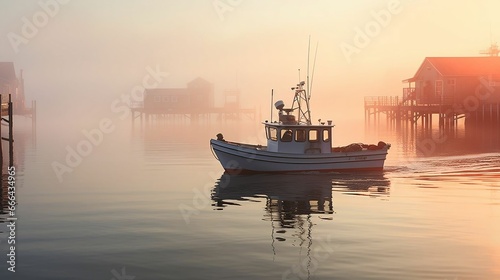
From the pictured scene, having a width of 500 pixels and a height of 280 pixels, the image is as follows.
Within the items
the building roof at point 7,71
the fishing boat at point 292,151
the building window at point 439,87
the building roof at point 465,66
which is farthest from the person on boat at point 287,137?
the building roof at point 7,71

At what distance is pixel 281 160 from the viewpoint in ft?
103

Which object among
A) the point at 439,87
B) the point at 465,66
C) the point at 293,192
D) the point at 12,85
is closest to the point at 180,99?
the point at 12,85

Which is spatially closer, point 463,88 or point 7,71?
point 463,88

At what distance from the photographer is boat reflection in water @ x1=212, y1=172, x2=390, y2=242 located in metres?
19.7

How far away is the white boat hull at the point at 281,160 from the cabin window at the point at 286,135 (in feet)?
2.26

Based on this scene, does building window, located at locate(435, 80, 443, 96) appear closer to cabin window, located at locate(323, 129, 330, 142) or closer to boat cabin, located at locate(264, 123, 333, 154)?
cabin window, located at locate(323, 129, 330, 142)

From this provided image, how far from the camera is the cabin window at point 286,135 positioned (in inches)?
1228

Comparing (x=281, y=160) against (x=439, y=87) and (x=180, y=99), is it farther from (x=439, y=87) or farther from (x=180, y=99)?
(x=180, y=99)

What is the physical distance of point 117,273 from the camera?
543 inches

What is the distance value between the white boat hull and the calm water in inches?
25.2

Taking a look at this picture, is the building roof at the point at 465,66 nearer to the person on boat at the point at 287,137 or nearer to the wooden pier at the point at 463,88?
the wooden pier at the point at 463,88

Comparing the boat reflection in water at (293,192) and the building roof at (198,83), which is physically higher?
the building roof at (198,83)

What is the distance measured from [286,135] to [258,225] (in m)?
12.6

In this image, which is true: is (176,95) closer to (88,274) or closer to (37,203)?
(37,203)
